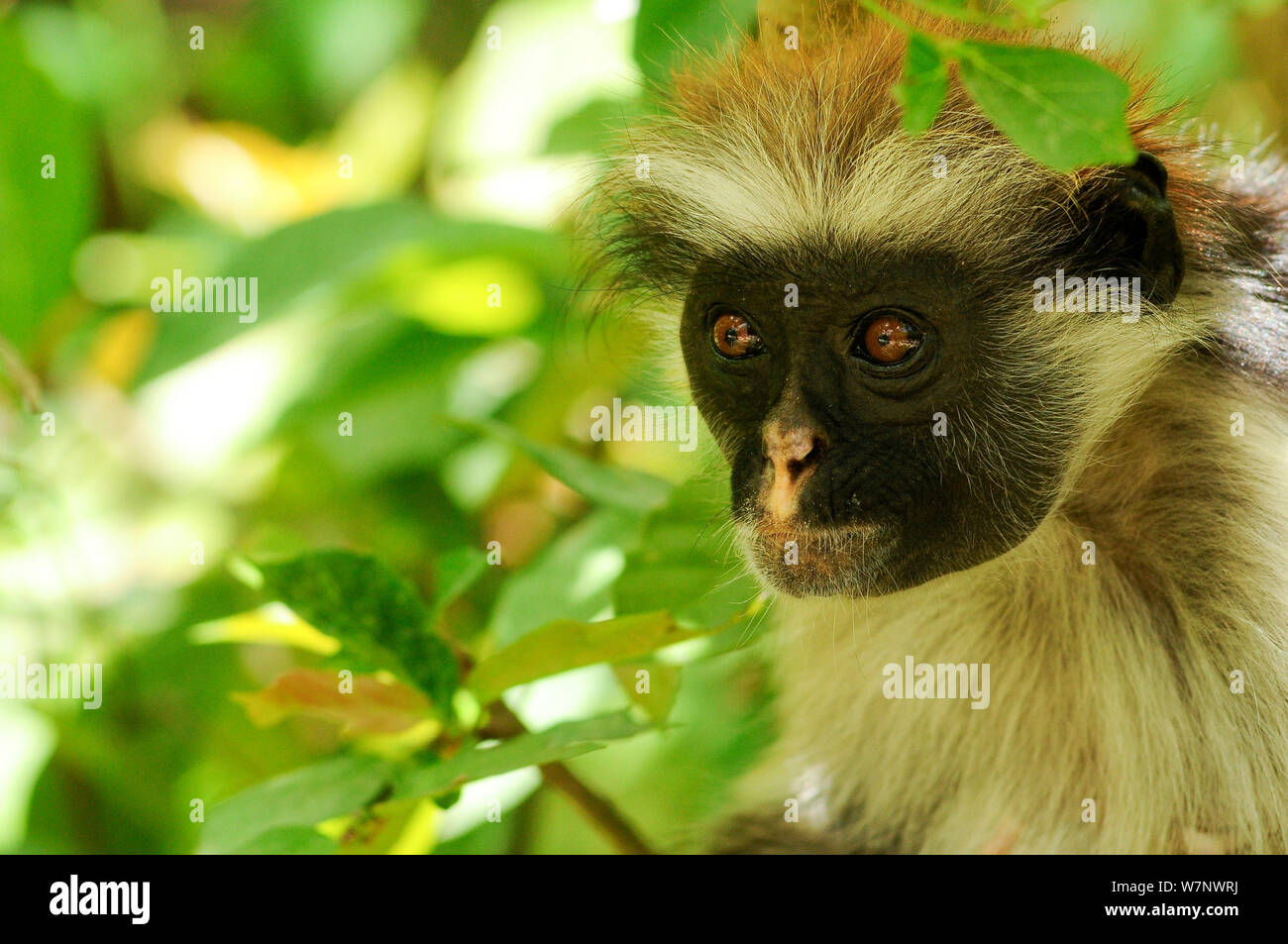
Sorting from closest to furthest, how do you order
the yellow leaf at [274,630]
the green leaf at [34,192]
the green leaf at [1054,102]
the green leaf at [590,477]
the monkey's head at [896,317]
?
the green leaf at [1054,102], the monkey's head at [896,317], the green leaf at [590,477], the yellow leaf at [274,630], the green leaf at [34,192]

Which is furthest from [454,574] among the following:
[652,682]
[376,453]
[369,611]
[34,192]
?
[34,192]

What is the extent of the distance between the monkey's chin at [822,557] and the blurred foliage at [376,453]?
0.46 ft

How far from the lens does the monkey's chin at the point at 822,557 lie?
2701 millimetres

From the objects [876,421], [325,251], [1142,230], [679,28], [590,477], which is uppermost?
[679,28]

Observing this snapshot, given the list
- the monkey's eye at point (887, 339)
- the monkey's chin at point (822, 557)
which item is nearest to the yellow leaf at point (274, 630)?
the monkey's chin at point (822, 557)

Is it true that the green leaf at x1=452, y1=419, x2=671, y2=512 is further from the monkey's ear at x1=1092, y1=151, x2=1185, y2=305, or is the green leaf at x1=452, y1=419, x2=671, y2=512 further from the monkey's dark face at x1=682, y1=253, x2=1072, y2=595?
the monkey's ear at x1=1092, y1=151, x2=1185, y2=305

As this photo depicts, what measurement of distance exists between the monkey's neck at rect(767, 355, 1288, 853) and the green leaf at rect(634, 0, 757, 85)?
1.32 meters

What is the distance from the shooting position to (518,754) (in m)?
2.38

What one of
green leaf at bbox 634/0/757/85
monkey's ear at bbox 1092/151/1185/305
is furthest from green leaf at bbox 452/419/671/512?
monkey's ear at bbox 1092/151/1185/305

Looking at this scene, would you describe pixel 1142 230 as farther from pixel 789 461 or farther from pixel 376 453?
pixel 376 453

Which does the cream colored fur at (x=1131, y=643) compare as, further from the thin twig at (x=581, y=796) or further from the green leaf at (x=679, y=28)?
the green leaf at (x=679, y=28)

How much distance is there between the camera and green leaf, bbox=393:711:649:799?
2.34 meters

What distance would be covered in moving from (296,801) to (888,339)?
1.44 metres
